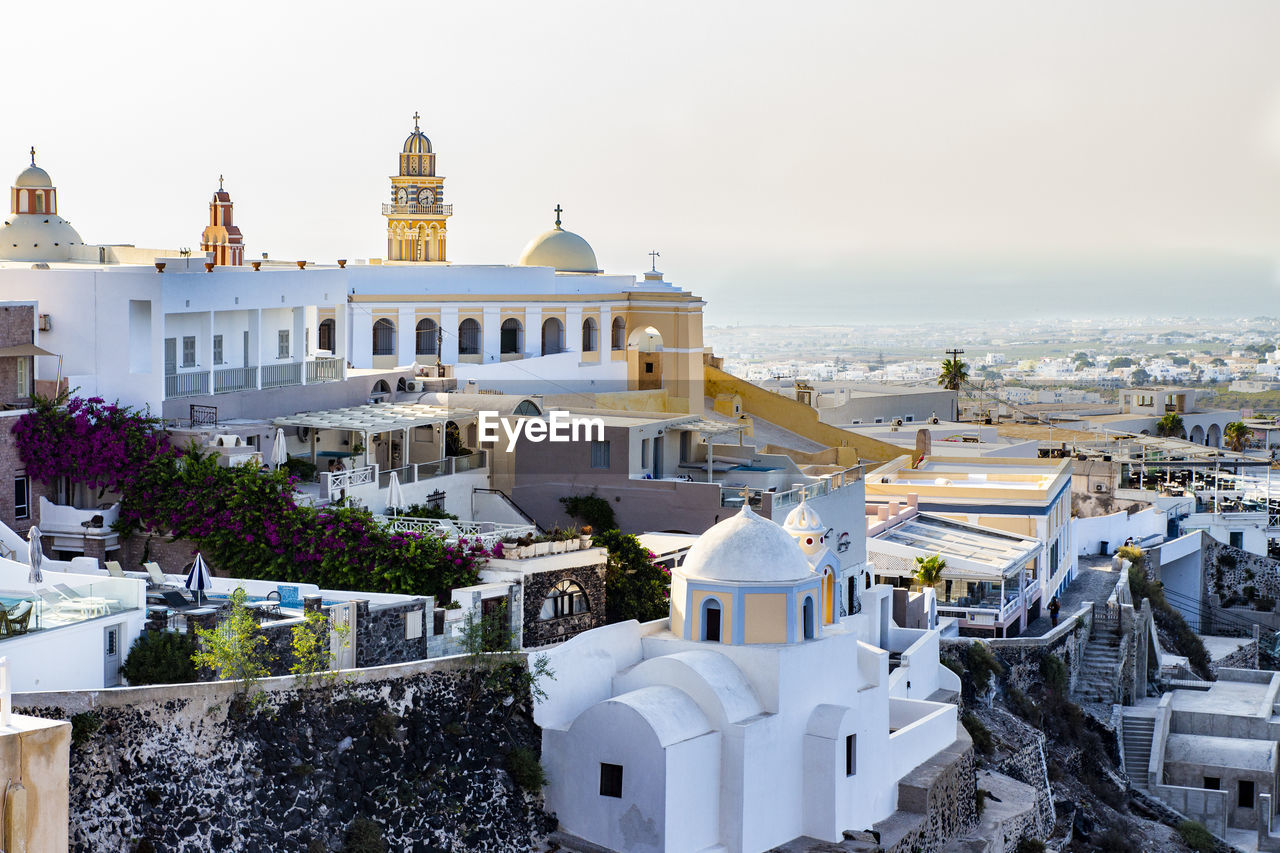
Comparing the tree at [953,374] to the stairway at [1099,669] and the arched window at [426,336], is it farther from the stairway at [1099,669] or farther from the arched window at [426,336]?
the stairway at [1099,669]

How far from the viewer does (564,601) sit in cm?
2586

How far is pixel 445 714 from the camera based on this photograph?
72.1ft

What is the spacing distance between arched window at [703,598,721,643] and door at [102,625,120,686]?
22.8ft

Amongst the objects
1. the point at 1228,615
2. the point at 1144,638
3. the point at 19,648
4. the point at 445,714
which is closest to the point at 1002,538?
the point at 1144,638

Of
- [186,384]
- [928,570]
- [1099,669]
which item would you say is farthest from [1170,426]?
[186,384]

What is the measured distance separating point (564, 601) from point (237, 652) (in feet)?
21.1

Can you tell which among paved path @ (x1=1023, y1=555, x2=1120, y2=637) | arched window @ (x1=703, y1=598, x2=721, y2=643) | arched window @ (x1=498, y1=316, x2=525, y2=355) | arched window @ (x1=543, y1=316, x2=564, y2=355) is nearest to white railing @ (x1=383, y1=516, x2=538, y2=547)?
arched window @ (x1=703, y1=598, x2=721, y2=643)

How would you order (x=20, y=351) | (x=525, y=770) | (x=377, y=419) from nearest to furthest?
(x=525, y=770)
(x=20, y=351)
(x=377, y=419)

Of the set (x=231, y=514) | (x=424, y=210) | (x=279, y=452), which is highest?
(x=424, y=210)

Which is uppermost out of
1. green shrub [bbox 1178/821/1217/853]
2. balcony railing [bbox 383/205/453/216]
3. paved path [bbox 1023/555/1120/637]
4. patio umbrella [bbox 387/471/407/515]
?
balcony railing [bbox 383/205/453/216]

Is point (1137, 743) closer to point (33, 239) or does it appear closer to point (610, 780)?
point (610, 780)

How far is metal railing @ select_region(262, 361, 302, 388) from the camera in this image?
103 feet

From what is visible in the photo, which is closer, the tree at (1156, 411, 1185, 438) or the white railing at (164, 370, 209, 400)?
the white railing at (164, 370, 209, 400)

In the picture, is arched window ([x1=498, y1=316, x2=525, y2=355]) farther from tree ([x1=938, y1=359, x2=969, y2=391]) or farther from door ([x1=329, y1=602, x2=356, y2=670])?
tree ([x1=938, y1=359, x2=969, y2=391])
